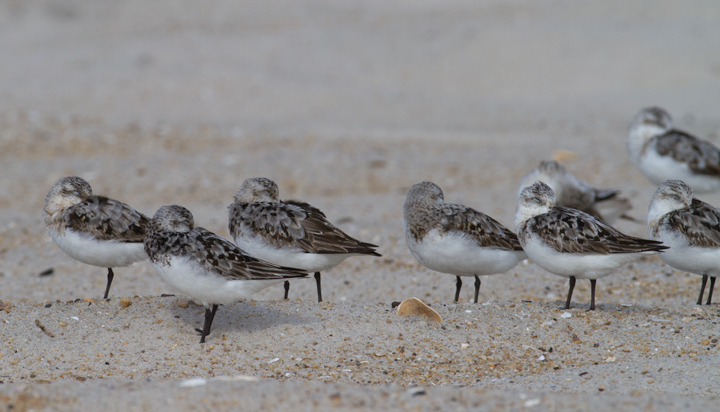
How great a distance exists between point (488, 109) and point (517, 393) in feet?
47.3

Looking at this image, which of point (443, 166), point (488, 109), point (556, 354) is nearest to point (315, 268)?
point (556, 354)

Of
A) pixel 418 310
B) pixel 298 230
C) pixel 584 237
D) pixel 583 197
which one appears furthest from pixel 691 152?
pixel 298 230

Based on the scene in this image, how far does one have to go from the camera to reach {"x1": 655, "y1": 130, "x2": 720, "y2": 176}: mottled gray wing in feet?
34.2

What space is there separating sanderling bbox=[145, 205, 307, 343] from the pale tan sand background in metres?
0.43

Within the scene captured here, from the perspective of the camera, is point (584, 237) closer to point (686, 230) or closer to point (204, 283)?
point (686, 230)

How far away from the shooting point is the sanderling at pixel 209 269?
5.89m

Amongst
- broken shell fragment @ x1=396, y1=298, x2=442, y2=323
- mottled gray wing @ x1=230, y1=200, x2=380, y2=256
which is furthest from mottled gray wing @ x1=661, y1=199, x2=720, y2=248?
mottled gray wing @ x1=230, y1=200, x2=380, y2=256

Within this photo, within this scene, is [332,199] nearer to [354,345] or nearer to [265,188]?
[265,188]

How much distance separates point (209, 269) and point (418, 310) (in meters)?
1.78

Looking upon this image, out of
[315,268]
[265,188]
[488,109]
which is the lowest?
[315,268]

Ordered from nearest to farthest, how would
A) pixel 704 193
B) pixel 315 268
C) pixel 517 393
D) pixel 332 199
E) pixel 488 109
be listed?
1. pixel 517 393
2. pixel 315 268
3. pixel 704 193
4. pixel 332 199
5. pixel 488 109

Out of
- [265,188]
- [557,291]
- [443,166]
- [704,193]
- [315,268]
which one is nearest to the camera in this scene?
[315,268]

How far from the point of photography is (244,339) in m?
6.14

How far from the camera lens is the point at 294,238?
6879 millimetres
